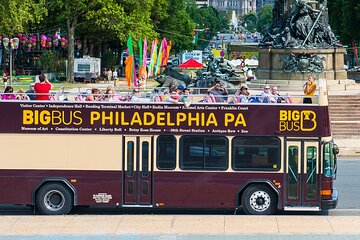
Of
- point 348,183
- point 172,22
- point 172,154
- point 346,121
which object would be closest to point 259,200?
point 172,154

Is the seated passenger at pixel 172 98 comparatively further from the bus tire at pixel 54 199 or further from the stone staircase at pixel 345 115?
the stone staircase at pixel 345 115

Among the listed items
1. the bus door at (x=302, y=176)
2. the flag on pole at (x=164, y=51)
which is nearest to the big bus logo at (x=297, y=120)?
the bus door at (x=302, y=176)

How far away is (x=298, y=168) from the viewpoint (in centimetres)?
2045

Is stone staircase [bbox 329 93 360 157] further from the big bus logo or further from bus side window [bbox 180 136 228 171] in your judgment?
bus side window [bbox 180 136 228 171]

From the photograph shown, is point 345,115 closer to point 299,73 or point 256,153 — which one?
point 299,73

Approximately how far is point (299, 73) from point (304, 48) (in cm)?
117

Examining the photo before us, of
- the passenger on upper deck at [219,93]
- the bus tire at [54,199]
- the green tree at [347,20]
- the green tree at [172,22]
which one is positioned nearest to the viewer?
the passenger on upper deck at [219,93]

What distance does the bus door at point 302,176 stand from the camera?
2038 centimetres

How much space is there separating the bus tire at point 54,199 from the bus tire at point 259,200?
3.60 m

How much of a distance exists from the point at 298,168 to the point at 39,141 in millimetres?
5257

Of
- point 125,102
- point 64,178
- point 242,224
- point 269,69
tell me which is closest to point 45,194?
point 64,178

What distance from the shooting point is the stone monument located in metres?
46.8

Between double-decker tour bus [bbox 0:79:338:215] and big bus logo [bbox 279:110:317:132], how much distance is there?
0.02 m

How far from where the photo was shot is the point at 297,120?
20328mm
